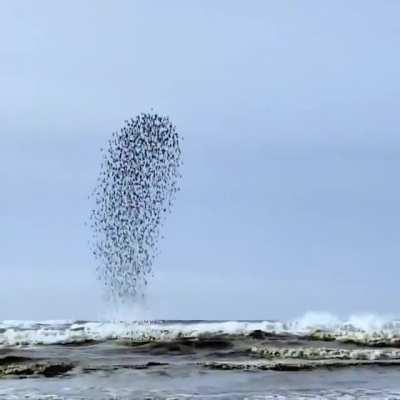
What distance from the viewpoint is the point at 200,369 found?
93.0 ft

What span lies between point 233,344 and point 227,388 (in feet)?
57.5

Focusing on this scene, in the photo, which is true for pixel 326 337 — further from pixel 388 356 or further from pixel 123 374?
pixel 123 374

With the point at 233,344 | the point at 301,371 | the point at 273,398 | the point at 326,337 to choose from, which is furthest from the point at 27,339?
the point at 273,398

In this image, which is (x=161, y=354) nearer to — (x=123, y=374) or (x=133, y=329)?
(x=123, y=374)

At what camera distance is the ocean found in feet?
73.3

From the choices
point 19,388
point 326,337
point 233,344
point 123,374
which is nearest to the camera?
point 19,388

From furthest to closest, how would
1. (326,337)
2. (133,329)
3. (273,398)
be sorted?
(133,329) < (326,337) < (273,398)

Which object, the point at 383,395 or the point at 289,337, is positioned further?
the point at 289,337

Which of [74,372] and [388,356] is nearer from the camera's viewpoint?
[74,372]

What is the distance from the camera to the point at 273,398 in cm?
2123

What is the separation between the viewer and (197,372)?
27422 millimetres

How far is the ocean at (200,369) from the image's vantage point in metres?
22.3

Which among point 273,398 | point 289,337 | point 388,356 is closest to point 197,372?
point 273,398

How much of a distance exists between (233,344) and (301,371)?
1314cm
